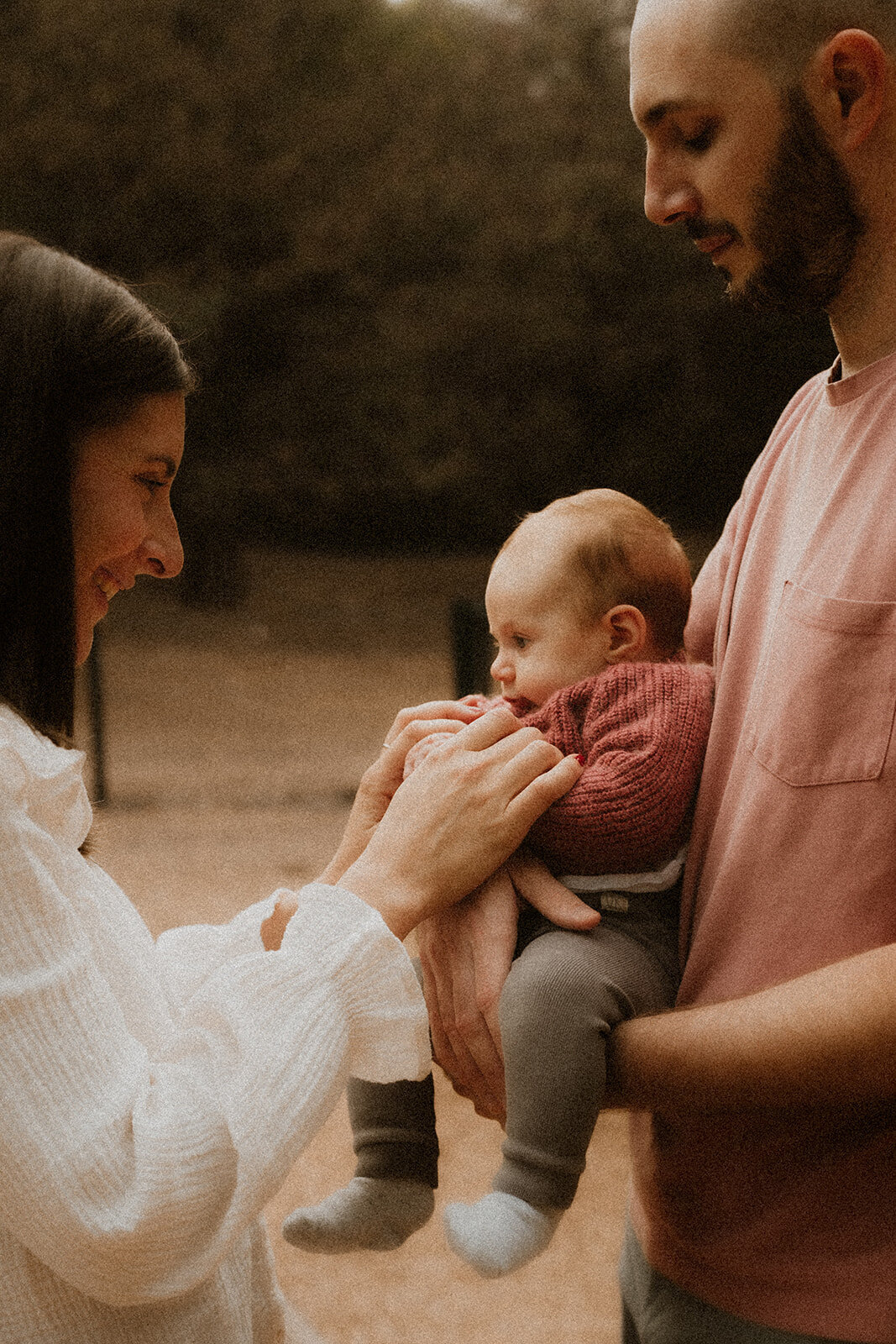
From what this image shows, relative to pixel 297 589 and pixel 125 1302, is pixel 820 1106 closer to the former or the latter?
pixel 125 1302

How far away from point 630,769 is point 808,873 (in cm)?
24

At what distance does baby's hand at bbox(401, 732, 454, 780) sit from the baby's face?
0.12 metres

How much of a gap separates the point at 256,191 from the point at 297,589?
4403 mm

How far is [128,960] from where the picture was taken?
1.27 metres

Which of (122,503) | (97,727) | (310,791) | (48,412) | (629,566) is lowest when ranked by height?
(310,791)

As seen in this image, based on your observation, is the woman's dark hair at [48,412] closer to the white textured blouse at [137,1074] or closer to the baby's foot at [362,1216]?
the white textured blouse at [137,1074]

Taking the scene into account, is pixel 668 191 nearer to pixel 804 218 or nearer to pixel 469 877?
pixel 804 218

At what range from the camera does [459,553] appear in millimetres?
15258

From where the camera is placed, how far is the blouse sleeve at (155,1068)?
1013 millimetres

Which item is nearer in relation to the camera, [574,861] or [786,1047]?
[786,1047]

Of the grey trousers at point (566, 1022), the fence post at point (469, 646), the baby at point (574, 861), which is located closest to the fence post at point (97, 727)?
the fence post at point (469, 646)

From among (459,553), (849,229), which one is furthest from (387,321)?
(849,229)

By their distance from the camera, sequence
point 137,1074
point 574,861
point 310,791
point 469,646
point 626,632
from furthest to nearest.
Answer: point 310,791, point 469,646, point 626,632, point 574,861, point 137,1074

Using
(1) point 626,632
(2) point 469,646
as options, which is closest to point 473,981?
(1) point 626,632
